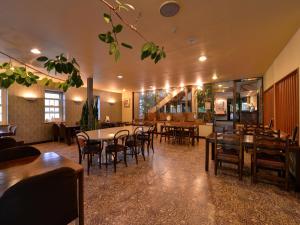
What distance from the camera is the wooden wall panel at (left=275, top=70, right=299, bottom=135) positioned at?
2.76 meters

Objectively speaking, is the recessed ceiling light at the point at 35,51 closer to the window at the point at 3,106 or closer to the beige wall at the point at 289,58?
the window at the point at 3,106

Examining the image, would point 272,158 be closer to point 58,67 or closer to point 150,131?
point 150,131

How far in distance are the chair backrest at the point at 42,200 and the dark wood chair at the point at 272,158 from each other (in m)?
2.81

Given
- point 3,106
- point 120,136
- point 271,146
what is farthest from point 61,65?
point 3,106

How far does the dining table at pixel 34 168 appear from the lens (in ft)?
3.81

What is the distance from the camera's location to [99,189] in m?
2.57

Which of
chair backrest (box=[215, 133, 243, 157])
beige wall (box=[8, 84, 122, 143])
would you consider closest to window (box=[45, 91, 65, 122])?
beige wall (box=[8, 84, 122, 143])

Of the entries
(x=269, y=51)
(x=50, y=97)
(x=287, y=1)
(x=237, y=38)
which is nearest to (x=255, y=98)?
(x=269, y=51)

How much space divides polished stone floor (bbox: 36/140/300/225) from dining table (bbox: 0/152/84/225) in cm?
81

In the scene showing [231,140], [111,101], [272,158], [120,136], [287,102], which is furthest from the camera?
[111,101]

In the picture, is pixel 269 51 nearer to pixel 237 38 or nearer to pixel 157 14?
pixel 237 38

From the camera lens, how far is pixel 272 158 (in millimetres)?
2699

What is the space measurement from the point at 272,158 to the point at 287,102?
4.42 ft

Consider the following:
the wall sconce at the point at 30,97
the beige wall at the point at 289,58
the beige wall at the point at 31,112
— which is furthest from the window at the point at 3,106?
the beige wall at the point at 289,58
